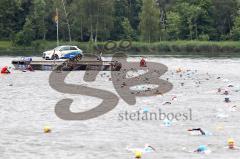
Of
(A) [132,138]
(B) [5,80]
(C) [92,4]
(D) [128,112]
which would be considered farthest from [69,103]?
(C) [92,4]

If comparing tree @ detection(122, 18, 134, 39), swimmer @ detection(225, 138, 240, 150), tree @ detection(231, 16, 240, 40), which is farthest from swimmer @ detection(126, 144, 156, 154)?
tree @ detection(122, 18, 134, 39)

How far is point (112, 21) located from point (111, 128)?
11773 cm

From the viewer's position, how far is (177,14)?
149875mm

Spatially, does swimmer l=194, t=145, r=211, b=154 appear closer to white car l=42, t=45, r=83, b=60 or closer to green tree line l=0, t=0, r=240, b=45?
white car l=42, t=45, r=83, b=60

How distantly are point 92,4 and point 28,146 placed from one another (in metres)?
116

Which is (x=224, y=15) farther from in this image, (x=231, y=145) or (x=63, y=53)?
(x=231, y=145)

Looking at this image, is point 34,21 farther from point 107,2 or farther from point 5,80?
point 5,80

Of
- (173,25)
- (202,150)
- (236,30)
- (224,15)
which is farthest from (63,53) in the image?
(224,15)

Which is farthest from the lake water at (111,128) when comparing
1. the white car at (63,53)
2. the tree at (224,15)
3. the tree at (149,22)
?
the tree at (224,15)

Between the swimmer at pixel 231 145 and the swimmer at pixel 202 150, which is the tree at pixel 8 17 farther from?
the swimmer at pixel 202 150

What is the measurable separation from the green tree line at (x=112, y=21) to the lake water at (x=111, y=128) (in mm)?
96554

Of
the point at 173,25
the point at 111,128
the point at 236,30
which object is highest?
the point at 111,128

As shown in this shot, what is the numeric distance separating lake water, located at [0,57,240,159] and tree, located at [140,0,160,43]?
93659 millimetres

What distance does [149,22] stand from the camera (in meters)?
134
